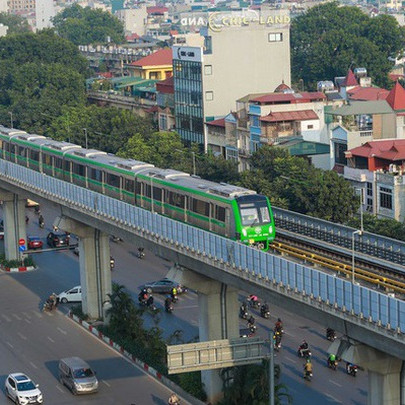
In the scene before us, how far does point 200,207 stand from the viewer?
220ft

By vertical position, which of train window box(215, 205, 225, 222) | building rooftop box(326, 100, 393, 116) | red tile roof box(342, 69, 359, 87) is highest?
building rooftop box(326, 100, 393, 116)

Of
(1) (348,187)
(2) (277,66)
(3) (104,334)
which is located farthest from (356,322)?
(2) (277,66)

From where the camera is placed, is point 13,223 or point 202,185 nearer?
point 202,185

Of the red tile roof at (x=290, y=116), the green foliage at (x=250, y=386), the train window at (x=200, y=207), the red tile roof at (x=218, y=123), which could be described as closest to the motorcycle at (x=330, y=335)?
the train window at (x=200, y=207)

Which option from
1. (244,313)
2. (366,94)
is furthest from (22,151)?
(366,94)

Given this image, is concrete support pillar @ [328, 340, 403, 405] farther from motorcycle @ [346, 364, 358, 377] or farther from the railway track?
motorcycle @ [346, 364, 358, 377]

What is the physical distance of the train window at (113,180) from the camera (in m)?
78.4

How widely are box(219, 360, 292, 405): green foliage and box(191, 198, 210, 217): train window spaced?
9.63 metres

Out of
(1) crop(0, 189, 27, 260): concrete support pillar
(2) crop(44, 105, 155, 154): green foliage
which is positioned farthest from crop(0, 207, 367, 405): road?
(2) crop(44, 105, 155, 154): green foliage

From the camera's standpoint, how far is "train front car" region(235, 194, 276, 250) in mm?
63081

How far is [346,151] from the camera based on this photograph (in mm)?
100688

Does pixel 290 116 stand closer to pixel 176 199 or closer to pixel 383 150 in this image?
pixel 383 150

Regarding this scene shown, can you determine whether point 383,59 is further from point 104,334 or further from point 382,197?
point 104,334

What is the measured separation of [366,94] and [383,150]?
43.3 m
